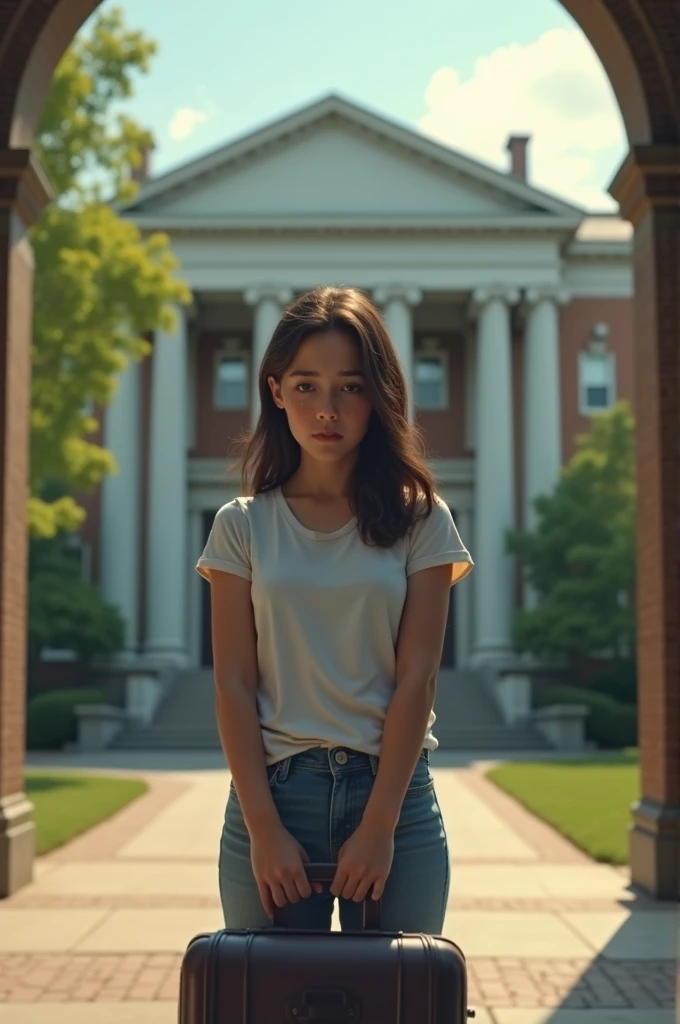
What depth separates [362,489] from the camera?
2.94 m

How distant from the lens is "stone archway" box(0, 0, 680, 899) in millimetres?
9094

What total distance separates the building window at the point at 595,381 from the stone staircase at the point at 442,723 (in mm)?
8982

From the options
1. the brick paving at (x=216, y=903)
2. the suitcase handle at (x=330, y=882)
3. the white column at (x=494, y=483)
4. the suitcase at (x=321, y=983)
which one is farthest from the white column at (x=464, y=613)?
the suitcase at (x=321, y=983)

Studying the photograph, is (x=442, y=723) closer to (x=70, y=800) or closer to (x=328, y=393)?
(x=70, y=800)

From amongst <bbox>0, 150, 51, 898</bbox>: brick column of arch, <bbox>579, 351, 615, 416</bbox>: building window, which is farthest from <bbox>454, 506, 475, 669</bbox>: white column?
<bbox>0, 150, 51, 898</bbox>: brick column of arch

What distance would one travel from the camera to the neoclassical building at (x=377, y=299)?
1452 inches

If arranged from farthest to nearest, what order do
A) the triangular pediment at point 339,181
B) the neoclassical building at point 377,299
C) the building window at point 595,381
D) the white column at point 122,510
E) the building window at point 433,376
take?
the building window at point 433,376, the building window at point 595,381, the triangular pediment at point 339,181, the neoclassical building at point 377,299, the white column at point 122,510

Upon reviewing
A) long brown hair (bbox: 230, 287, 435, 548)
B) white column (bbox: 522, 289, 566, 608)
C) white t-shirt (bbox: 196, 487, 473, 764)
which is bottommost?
white t-shirt (bbox: 196, 487, 473, 764)

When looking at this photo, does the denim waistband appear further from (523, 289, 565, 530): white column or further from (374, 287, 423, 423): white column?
(374, 287, 423, 423): white column

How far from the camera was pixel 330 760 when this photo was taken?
2799mm

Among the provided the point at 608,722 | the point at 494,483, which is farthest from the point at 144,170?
the point at 608,722

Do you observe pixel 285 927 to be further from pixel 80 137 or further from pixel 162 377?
pixel 162 377

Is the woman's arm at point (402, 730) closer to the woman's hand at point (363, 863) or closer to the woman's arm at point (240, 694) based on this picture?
the woman's hand at point (363, 863)

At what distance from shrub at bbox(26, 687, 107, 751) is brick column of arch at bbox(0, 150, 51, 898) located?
792 inches
